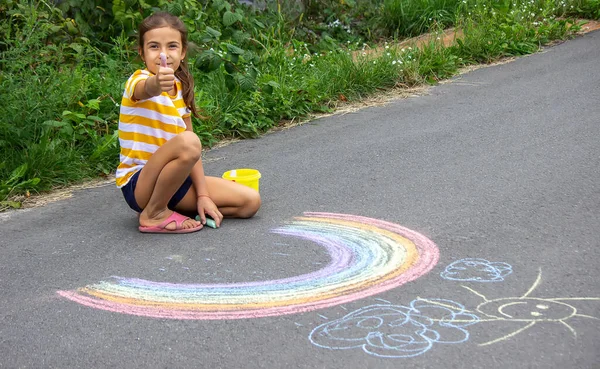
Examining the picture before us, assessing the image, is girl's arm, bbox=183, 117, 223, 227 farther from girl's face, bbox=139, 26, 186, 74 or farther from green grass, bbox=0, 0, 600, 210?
girl's face, bbox=139, 26, 186, 74

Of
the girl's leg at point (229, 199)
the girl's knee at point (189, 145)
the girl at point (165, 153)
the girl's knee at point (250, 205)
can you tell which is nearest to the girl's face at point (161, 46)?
the girl at point (165, 153)

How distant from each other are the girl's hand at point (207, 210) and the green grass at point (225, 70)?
523mm

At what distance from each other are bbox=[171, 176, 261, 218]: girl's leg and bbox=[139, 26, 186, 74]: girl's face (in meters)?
0.64

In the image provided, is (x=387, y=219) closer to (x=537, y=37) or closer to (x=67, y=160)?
(x=67, y=160)

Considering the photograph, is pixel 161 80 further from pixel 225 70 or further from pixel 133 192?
pixel 225 70

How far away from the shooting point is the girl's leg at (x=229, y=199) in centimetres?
407

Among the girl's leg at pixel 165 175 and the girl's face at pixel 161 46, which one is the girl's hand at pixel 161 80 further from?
the girl's leg at pixel 165 175

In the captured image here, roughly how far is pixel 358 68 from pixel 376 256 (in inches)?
137

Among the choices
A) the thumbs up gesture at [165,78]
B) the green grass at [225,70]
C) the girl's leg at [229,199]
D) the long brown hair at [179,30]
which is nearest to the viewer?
the thumbs up gesture at [165,78]

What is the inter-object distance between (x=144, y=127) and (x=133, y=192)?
329 mm

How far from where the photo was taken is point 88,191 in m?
4.78

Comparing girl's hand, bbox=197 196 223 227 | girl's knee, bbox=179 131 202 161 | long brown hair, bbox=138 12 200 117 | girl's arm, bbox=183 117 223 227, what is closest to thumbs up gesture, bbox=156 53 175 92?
girl's knee, bbox=179 131 202 161

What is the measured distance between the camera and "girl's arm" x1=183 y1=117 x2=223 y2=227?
13.1 ft

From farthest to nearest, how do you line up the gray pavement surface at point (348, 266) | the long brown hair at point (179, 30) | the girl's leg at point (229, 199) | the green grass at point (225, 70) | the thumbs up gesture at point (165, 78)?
the green grass at point (225, 70) → the girl's leg at point (229, 199) → the long brown hair at point (179, 30) → the thumbs up gesture at point (165, 78) → the gray pavement surface at point (348, 266)
